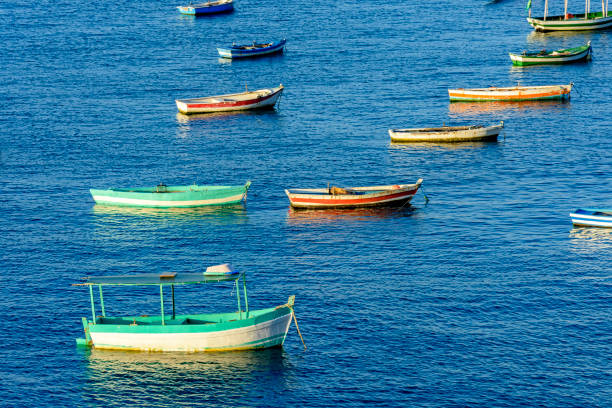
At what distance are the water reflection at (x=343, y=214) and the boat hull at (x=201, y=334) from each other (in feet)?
98.4

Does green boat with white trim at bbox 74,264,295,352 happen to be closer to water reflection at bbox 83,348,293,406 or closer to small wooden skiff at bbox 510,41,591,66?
water reflection at bbox 83,348,293,406

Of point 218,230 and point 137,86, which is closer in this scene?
point 218,230

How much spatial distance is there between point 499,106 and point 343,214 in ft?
184

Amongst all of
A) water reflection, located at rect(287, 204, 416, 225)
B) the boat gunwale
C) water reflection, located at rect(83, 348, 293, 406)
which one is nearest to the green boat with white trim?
water reflection, located at rect(83, 348, 293, 406)

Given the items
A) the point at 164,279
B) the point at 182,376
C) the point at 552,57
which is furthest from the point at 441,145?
the point at 182,376

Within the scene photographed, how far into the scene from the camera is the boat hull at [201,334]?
74.3 m

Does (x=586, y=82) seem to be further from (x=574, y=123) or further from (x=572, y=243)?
(x=572, y=243)

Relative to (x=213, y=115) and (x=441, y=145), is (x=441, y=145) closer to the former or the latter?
(x=441, y=145)

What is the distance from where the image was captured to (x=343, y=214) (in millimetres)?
106625

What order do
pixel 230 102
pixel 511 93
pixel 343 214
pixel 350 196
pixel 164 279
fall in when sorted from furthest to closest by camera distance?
pixel 230 102 → pixel 511 93 → pixel 343 214 → pixel 350 196 → pixel 164 279

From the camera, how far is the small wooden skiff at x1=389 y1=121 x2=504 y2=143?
433 ft

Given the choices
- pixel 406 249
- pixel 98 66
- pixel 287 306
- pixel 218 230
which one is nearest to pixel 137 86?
pixel 98 66

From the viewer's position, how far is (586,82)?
165 m

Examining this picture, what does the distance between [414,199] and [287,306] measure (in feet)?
131
